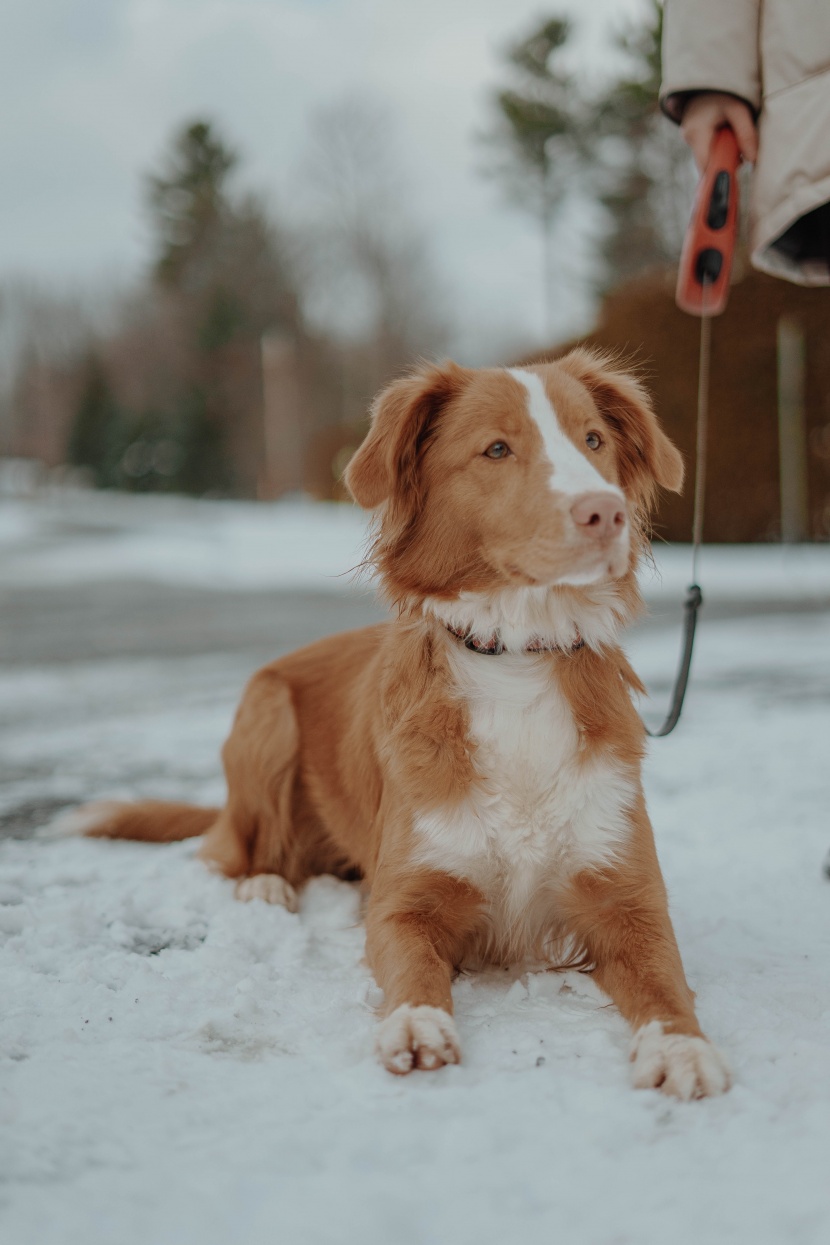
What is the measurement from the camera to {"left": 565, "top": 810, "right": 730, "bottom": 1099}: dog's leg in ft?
6.12

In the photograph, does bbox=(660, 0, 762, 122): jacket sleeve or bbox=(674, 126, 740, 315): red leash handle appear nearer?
bbox=(660, 0, 762, 122): jacket sleeve

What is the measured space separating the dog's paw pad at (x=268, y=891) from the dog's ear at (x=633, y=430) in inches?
58.1

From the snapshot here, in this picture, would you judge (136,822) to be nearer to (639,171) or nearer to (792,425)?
(792,425)

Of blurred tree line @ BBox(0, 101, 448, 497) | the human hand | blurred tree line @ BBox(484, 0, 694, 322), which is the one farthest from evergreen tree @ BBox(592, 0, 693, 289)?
the human hand

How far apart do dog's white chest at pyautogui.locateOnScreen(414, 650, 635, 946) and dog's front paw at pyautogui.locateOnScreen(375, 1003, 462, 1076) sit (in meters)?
0.40

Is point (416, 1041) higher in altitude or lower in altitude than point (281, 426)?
lower

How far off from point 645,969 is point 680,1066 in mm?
329

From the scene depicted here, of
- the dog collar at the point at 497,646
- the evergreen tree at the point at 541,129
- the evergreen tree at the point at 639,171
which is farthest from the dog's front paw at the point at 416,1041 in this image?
the evergreen tree at the point at 541,129

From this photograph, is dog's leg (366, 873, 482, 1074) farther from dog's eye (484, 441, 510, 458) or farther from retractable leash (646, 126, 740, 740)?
dog's eye (484, 441, 510, 458)

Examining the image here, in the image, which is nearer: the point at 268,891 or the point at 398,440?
the point at 398,440

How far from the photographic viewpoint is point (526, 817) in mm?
2367

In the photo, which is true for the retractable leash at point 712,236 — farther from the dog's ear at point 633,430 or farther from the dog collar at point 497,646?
the dog collar at point 497,646

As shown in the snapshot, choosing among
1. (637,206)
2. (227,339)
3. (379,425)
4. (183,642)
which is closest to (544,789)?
(379,425)

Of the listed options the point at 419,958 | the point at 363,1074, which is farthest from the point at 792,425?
the point at 363,1074
